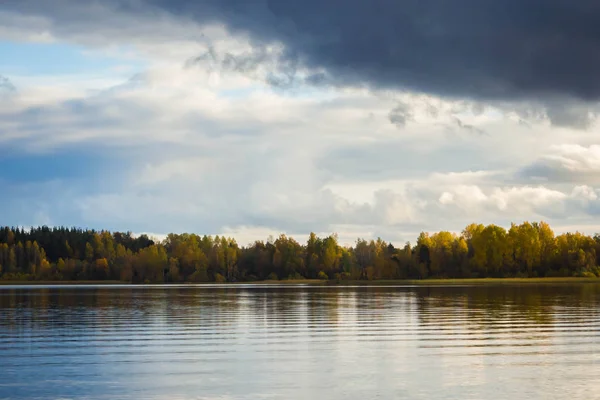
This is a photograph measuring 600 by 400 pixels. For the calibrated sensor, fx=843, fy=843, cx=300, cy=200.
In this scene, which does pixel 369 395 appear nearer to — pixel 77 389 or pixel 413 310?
pixel 77 389

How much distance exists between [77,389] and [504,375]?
15.8m

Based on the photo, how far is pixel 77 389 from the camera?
1163 inches

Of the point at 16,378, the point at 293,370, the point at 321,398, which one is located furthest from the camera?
the point at 293,370

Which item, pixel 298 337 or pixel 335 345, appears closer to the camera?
pixel 335 345

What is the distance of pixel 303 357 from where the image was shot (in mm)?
38344

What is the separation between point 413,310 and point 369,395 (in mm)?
48123

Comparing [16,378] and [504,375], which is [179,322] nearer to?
[16,378]

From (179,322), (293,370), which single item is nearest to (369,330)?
(179,322)

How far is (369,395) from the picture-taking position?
27.8m

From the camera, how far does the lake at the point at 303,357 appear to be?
1145 inches

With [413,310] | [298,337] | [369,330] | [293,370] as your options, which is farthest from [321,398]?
[413,310]

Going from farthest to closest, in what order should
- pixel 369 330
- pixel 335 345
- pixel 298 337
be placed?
1. pixel 369 330
2. pixel 298 337
3. pixel 335 345

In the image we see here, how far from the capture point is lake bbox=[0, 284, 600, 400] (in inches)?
1145

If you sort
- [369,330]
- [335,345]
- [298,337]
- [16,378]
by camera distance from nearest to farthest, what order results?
[16,378] → [335,345] → [298,337] → [369,330]
